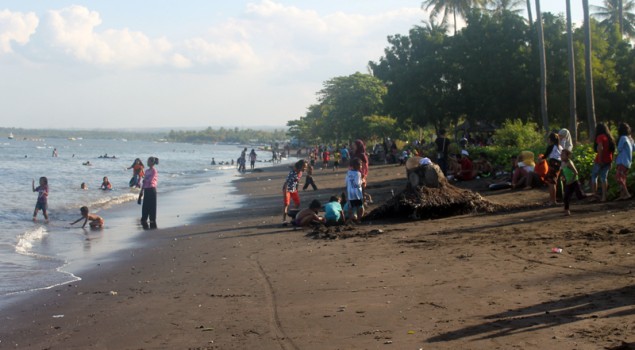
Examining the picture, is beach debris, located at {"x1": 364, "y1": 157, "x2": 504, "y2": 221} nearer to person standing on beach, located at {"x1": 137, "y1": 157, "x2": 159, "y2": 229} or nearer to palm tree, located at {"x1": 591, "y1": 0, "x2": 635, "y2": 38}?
person standing on beach, located at {"x1": 137, "y1": 157, "x2": 159, "y2": 229}

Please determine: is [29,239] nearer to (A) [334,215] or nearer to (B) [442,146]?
(A) [334,215]

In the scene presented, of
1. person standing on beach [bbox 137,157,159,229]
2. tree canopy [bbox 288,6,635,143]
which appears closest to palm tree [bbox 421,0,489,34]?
tree canopy [bbox 288,6,635,143]

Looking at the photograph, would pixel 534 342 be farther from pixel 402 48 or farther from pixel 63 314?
pixel 402 48

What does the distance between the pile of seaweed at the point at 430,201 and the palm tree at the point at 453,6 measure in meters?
37.1

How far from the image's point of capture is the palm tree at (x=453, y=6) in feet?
161

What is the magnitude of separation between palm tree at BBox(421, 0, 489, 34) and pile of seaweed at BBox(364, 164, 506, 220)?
1461 inches

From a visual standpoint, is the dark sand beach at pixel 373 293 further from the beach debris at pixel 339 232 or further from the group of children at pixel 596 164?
the group of children at pixel 596 164

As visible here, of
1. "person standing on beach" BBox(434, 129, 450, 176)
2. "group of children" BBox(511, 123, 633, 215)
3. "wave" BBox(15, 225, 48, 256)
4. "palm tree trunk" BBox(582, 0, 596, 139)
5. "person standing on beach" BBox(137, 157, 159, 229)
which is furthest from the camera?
"palm tree trunk" BBox(582, 0, 596, 139)

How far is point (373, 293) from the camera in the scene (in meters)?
7.43

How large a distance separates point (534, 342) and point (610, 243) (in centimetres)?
436

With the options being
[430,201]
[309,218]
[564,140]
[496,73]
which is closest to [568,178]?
[430,201]

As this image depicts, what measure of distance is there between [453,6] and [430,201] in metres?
39.2

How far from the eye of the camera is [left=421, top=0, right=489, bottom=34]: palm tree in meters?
49.1

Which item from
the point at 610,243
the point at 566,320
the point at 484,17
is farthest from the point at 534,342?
the point at 484,17
